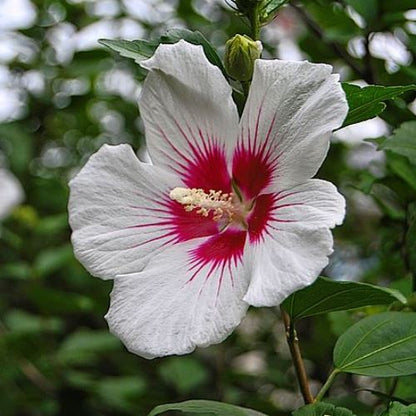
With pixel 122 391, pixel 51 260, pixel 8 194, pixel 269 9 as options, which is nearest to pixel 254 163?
pixel 269 9

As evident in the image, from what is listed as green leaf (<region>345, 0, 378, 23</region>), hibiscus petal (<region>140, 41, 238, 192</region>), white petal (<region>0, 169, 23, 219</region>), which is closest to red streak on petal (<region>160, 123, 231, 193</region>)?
hibiscus petal (<region>140, 41, 238, 192</region>)

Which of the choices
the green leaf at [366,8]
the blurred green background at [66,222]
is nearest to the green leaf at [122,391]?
the blurred green background at [66,222]

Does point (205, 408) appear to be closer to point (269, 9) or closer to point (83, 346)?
point (269, 9)

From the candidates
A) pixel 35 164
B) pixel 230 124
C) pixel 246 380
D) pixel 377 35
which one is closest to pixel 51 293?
pixel 246 380

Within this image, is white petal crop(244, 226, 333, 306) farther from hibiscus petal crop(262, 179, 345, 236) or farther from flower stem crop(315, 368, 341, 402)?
flower stem crop(315, 368, 341, 402)

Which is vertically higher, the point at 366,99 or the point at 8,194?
the point at 366,99

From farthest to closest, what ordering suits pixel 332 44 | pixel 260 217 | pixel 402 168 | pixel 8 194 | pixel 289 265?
pixel 8 194
pixel 332 44
pixel 402 168
pixel 260 217
pixel 289 265
